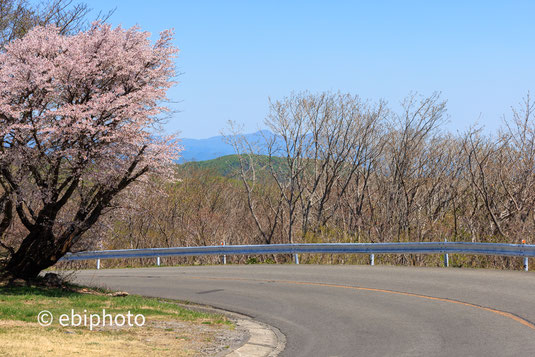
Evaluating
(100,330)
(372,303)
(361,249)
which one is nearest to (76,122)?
(100,330)

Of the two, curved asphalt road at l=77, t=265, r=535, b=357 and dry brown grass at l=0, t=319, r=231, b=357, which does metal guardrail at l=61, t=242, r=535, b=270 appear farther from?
dry brown grass at l=0, t=319, r=231, b=357

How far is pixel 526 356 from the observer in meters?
8.57

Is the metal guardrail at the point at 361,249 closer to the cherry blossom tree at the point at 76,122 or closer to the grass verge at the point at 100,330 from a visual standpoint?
the cherry blossom tree at the point at 76,122

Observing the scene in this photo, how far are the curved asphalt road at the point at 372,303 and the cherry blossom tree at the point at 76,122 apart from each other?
344 centimetres

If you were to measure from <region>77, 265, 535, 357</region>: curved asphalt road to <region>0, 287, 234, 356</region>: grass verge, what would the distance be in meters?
1.48

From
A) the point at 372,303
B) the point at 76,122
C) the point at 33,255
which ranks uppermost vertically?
the point at 76,122

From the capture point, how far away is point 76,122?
48.3 ft

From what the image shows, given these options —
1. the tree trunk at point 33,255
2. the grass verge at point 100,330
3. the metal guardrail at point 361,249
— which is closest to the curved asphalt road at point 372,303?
the metal guardrail at point 361,249

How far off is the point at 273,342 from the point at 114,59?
865cm

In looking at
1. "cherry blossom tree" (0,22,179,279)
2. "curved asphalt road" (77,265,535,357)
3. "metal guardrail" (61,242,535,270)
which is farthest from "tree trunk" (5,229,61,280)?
"curved asphalt road" (77,265,535,357)

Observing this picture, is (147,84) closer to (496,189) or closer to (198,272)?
(198,272)

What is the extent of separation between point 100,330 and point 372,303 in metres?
A: 6.18

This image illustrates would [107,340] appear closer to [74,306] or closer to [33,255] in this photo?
[74,306]

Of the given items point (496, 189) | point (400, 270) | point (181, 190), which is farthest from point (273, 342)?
point (181, 190)
